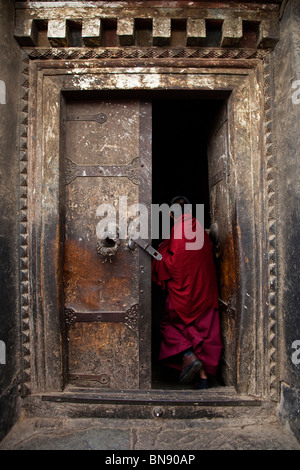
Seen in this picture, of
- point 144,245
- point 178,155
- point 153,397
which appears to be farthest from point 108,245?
point 178,155

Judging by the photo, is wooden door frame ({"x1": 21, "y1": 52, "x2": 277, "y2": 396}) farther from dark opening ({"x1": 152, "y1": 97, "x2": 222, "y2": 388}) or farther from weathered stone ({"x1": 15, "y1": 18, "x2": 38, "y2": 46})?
dark opening ({"x1": 152, "y1": 97, "x2": 222, "y2": 388})

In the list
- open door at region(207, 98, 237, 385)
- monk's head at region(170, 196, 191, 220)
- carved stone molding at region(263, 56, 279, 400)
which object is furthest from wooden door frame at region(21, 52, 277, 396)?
monk's head at region(170, 196, 191, 220)

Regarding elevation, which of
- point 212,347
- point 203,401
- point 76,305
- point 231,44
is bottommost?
point 203,401

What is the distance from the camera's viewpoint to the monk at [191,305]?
2.77 m

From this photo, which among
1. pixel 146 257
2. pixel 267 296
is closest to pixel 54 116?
pixel 146 257

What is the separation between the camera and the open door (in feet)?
8.20

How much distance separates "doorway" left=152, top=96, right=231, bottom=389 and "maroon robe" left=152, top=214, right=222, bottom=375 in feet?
0.82

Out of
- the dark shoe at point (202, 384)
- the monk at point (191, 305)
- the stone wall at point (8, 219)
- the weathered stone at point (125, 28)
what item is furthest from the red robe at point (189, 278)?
the weathered stone at point (125, 28)

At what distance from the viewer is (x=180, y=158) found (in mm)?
5211

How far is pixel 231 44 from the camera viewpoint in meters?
2.38

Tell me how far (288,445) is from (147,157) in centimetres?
254

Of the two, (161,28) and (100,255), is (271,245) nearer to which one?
(100,255)

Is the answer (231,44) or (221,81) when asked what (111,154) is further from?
(231,44)

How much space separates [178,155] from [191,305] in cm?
326
